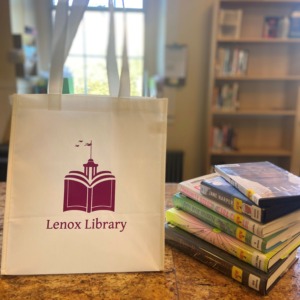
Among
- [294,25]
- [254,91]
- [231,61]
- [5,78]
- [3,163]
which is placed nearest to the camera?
[3,163]

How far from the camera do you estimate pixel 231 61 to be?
288 cm

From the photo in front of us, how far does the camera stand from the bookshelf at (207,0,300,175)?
9.36ft

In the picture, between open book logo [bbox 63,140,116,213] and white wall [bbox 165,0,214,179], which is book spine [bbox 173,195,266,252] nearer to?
open book logo [bbox 63,140,116,213]

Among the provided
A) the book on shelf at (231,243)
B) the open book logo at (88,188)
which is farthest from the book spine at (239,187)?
the open book logo at (88,188)

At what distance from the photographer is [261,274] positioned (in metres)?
0.61

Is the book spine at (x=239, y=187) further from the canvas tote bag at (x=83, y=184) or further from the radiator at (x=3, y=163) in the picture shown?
the radiator at (x=3, y=163)

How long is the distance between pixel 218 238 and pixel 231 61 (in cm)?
248

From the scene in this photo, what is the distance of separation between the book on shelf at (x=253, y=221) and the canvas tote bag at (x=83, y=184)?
0.40ft

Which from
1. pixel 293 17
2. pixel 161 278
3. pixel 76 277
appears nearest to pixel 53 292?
pixel 76 277

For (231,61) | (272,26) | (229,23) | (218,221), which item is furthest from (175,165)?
(218,221)

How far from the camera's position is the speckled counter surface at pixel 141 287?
1.93ft

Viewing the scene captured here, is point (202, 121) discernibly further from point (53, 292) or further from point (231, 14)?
point (53, 292)

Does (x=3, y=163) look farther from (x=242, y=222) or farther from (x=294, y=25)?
(x=294, y=25)

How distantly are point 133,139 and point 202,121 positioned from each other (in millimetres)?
2695
